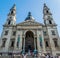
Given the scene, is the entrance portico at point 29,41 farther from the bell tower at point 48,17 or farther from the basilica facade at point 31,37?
the bell tower at point 48,17

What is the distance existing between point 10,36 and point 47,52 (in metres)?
11.0

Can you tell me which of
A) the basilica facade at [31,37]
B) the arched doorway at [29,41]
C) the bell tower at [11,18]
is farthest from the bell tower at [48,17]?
the bell tower at [11,18]

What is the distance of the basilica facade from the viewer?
2630cm

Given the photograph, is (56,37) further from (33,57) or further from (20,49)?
(33,57)

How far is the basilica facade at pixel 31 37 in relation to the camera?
26.3 metres

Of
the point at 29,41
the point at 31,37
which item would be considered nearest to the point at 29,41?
the point at 29,41

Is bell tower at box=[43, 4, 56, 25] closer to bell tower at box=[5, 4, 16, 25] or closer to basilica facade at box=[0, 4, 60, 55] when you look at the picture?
basilica facade at box=[0, 4, 60, 55]

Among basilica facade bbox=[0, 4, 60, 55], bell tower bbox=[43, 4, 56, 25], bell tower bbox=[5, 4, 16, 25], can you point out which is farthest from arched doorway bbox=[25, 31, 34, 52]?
bell tower bbox=[5, 4, 16, 25]

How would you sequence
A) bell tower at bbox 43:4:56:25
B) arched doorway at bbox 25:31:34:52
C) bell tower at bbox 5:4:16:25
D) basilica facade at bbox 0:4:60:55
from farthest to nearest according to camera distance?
bell tower at bbox 5:4:16:25 → bell tower at bbox 43:4:56:25 → arched doorway at bbox 25:31:34:52 → basilica facade at bbox 0:4:60:55

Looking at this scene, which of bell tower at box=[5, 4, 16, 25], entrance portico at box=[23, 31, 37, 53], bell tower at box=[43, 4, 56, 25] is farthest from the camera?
bell tower at box=[5, 4, 16, 25]

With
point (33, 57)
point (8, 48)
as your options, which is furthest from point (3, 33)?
point (33, 57)

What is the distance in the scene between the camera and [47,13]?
113 feet

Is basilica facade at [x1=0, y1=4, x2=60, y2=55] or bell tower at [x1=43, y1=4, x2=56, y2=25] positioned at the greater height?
bell tower at [x1=43, y1=4, x2=56, y2=25]

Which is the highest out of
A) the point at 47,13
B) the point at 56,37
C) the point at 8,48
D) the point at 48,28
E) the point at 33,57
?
the point at 47,13
